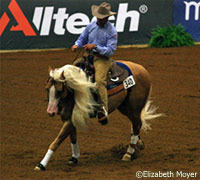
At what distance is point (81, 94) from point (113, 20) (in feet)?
33.9

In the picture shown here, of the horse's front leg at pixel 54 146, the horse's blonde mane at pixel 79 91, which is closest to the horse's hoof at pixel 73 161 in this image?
the horse's front leg at pixel 54 146

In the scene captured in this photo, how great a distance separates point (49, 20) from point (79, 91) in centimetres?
1069

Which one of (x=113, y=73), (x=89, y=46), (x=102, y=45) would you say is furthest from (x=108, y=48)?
(x=113, y=73)

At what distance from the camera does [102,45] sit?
8.11 m

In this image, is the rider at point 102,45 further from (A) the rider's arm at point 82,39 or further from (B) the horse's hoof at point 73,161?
(B) the horse's hoof at point 73,161

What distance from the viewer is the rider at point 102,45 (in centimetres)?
784

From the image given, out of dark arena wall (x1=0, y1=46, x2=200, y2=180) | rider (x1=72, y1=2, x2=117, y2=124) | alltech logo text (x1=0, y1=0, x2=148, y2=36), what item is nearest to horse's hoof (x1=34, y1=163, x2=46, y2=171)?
dark arena wall (x1=0, y1=46, x2=200, y2=180)

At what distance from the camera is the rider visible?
784 centimetres

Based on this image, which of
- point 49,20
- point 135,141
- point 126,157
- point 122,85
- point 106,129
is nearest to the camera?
point 122,85

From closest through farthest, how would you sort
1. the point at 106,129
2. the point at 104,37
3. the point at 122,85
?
1. the point at 104,37
2. the point at 122,85
3. the point at 106,129

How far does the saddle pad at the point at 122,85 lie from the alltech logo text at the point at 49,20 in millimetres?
9359

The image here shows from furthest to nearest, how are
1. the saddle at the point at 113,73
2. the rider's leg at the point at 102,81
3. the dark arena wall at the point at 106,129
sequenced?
the saddle at the point at 113,73 < the rider's leg at the point at 102,81 < the dark arena wall at the point at 106,129
